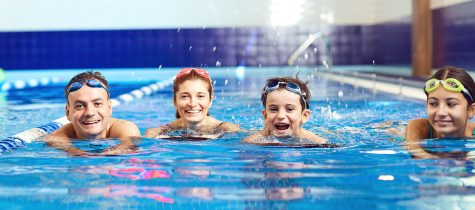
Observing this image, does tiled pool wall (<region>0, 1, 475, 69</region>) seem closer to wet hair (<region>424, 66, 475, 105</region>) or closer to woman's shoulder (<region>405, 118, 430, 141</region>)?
woman's shoulder (<region>405, 118, 430, 141</region>)

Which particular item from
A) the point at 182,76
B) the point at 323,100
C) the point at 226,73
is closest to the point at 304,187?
the point at 182,76

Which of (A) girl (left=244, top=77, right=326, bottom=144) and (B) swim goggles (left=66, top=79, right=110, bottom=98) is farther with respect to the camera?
(B) swim goggles (left=66, top=79, right=110, bottom=98)

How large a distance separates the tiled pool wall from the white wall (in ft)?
0.46

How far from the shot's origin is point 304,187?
97.2 inches

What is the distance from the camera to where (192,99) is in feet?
Result: 13.2

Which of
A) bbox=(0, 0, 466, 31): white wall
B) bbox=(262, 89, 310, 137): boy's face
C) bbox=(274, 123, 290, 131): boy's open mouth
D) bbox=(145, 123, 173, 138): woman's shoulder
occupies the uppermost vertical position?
bbox=(0, 0, 466, 31): white wall

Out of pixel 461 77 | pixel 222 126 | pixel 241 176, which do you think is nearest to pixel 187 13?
pixel 222 126

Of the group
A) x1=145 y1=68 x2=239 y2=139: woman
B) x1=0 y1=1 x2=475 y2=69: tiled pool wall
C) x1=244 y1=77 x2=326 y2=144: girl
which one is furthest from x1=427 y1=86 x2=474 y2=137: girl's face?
x1=0 y1=1 x2=475 y2=69: tiled pool wall

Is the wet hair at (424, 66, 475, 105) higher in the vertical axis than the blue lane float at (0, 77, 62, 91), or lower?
higher

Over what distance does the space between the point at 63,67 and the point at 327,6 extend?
559cm

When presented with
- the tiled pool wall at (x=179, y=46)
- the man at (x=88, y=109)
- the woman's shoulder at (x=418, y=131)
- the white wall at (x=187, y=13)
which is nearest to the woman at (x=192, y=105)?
the man at (x=88, y=109)

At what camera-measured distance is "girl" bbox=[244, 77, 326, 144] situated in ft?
11.2

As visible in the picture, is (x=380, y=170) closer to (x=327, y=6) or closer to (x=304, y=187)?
(x=304, y=187)

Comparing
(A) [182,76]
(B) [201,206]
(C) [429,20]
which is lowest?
(B) [201,206]
